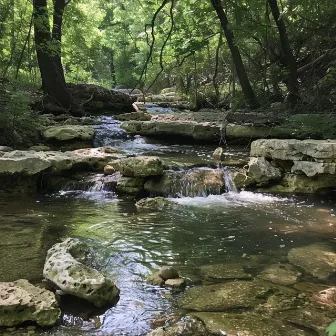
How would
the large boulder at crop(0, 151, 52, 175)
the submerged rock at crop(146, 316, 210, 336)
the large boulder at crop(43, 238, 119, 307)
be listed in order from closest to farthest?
1. the submerged rock at crop(146, 316, 210, 336)
2. the large boulder at crop(43, 238, 119, 307)
3. the large boulder at crop(0, 151, 52, 175)

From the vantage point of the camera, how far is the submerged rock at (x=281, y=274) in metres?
3.70

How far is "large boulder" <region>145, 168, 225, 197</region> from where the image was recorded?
736cm

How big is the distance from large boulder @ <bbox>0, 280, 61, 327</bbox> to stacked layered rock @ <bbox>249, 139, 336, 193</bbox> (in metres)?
5.42

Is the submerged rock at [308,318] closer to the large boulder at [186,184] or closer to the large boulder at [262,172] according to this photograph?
the large boulder at [186,184]

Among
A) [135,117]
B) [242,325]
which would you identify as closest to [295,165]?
[242,325]

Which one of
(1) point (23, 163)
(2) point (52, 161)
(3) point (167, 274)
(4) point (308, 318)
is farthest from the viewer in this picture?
(2) point (52, 161)

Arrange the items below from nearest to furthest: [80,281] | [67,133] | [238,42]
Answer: [80,281] → [67,133] → [238,42]

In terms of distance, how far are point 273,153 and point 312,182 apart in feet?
3.03

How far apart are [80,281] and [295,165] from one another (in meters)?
5.47

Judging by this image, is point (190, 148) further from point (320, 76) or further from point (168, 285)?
point (168, 285)

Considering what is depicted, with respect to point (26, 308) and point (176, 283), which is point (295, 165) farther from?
point (26, 308)

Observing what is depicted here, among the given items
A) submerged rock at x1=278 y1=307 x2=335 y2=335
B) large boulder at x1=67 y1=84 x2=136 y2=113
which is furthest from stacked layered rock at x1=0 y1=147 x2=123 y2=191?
large boulder at x1=67 y1=84 x2=136 y2=113

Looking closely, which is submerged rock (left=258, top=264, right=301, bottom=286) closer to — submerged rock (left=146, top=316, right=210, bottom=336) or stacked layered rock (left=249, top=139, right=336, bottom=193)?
submerged rock (left=146, top=316, right=210, bottom=336)

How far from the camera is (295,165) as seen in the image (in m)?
7.49
